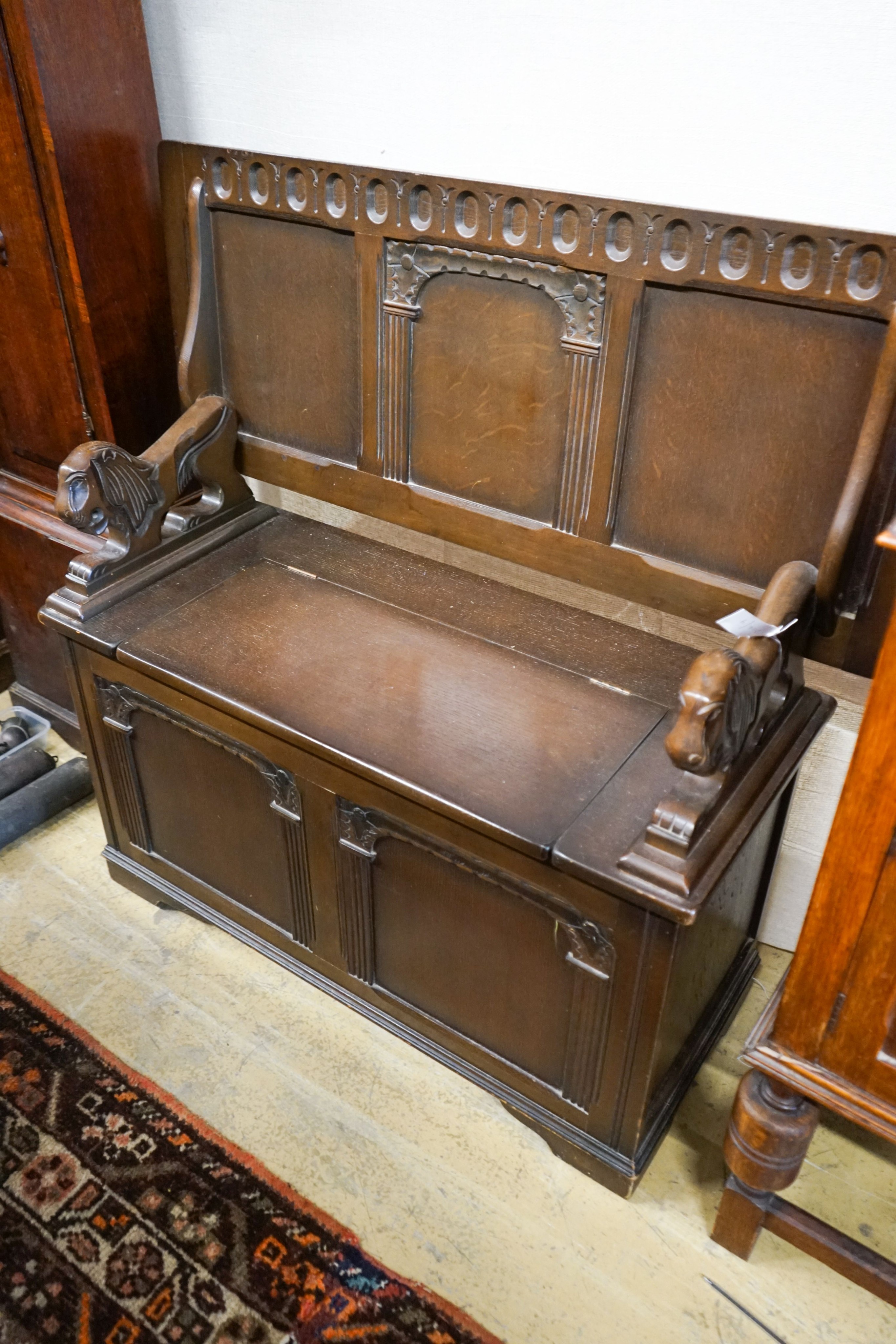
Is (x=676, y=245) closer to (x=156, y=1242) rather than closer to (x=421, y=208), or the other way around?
(x=421, y=208)

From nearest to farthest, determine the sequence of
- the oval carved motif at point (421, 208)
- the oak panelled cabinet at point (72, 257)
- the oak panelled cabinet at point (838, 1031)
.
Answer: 1. the oak panelled cabinet at point (838, 1031)
2. the oval carved motif at point (421, 208)
3. the oak panelled cabinet at point (72, 257)

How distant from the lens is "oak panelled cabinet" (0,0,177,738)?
6.16ft

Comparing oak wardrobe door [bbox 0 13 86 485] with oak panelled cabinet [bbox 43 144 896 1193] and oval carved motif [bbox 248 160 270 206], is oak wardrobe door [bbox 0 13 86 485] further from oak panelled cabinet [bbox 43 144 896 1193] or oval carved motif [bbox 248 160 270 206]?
oval carved motif [bbox 248 160 270 206]

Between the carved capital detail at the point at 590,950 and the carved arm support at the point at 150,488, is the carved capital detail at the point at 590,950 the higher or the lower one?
the lower one

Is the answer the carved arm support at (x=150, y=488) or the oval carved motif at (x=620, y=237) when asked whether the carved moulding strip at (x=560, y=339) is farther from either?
the carved arm support at (x=150, y=488)

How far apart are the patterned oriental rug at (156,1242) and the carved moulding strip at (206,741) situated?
0.41m

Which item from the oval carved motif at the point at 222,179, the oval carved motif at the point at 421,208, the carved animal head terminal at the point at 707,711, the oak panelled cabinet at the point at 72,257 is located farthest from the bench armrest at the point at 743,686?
the oak panelled cabinet at the point at 72,257

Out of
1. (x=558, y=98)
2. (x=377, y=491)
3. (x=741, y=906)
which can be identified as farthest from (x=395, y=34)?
(x=741, y=906)

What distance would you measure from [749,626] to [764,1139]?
2.39 feet

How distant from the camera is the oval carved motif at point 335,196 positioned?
187 cm

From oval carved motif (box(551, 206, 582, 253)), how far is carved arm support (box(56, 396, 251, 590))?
2.70 feet

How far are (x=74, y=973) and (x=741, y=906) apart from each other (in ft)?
4.27

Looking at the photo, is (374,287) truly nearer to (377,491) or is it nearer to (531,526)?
(377,491)

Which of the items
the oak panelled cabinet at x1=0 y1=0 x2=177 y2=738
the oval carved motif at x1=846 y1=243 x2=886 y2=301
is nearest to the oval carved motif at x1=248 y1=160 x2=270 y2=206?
the oak panelled cabinet at x1=0 y1=0 x2=177 y2=738
